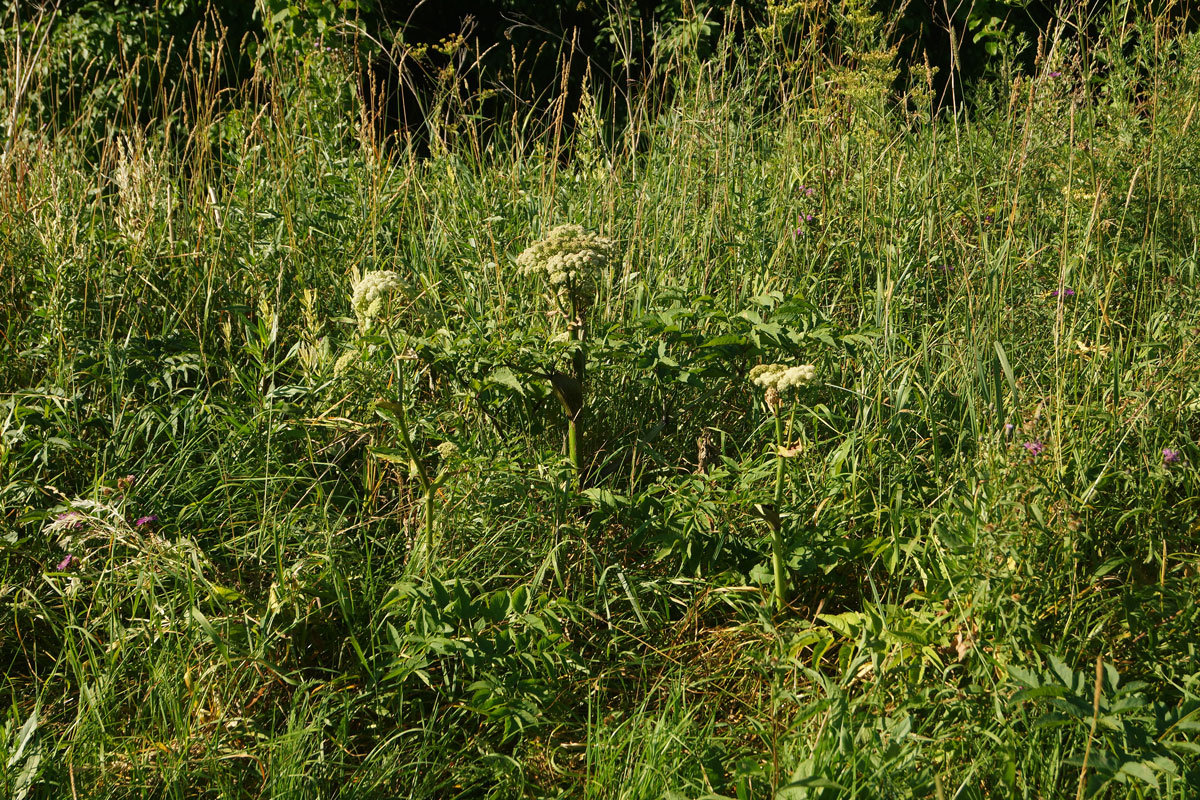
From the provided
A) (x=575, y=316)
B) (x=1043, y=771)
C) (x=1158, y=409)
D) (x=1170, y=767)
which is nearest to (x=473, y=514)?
(x=575, y=316)

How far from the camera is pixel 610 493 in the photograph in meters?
2.14

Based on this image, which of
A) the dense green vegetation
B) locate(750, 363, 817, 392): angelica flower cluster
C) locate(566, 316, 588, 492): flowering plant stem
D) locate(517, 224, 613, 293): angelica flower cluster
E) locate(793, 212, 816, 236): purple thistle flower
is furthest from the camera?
locate(793, 212, 816, 236): purple thistle flower

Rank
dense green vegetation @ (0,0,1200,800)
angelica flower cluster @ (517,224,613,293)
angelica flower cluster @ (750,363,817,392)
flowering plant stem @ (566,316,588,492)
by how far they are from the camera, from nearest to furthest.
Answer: dense green vegetation @ (0,0,1200,800) < angelica flower cluster @ (750,363,817,392) < angelica flower cluster @ (517,224,613,293) < flowering plant stem @ (566,316,588,492)

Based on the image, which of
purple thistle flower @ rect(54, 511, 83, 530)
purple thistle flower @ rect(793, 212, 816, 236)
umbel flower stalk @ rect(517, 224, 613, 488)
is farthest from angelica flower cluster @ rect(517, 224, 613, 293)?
purple thistle flower @ rect(793, 212, 816, 236)

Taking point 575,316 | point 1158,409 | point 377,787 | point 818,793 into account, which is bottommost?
point 377,787

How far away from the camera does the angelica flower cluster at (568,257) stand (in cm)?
204

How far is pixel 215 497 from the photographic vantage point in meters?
2.30

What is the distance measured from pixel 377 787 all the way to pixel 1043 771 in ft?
3.56

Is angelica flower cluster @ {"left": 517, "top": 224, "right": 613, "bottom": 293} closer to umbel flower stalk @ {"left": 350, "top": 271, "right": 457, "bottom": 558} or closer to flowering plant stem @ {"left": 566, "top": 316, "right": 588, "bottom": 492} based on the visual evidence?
flowering plant stem @ {"left": 566, "top": 316, "right": 588, "bottom": 492}

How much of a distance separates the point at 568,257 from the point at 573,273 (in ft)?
0.11

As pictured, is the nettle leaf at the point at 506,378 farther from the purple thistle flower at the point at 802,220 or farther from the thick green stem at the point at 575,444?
the purple thistle flower at the point at 802,220

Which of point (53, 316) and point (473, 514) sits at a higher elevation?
point (53, 316)

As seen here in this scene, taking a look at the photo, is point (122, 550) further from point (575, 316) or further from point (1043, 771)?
point (1043, 771)

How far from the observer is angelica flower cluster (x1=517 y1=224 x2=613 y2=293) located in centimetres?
204
